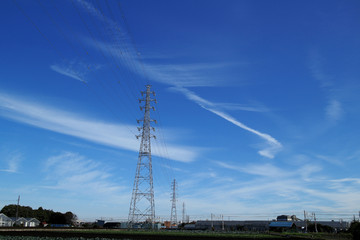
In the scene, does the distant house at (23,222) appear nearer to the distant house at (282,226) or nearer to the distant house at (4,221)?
the distant house at (4,221)

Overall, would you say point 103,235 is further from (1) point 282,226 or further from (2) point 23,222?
(1) point 282,226

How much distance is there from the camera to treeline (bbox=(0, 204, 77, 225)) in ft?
470

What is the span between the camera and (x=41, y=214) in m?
147

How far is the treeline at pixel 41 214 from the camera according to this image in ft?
470

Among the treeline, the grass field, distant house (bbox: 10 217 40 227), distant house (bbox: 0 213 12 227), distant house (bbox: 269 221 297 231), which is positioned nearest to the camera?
the grass field

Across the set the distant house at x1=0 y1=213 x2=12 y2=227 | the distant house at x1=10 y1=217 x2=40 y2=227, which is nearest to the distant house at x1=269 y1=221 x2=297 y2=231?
the distant house at x1=10 y1=217 x2=40 y2=227

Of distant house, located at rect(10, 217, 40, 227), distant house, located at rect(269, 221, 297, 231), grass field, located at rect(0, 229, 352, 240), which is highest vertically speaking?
grass field, located at rect(0, 229, 352, 240)

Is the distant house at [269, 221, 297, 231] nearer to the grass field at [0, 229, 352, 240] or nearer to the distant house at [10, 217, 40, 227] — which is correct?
the grass field at [0, 229, 352, 240]

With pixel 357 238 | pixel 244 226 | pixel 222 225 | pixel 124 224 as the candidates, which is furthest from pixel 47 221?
pixel 357 238

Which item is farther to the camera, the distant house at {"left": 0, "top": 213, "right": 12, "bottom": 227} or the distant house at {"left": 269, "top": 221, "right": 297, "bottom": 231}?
the distant house at {"left": 269, "top": 221, "right": 297, "bottom": 231}

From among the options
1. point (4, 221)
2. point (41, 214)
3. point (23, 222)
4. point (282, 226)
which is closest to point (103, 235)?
point (4, 221)

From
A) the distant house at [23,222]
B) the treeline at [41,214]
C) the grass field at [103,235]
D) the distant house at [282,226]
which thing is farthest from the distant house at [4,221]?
the distant house at [282,226]

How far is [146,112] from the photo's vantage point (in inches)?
2208

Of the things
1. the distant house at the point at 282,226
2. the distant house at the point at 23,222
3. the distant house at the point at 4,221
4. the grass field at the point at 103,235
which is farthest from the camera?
the distant house at the point at 282,226
